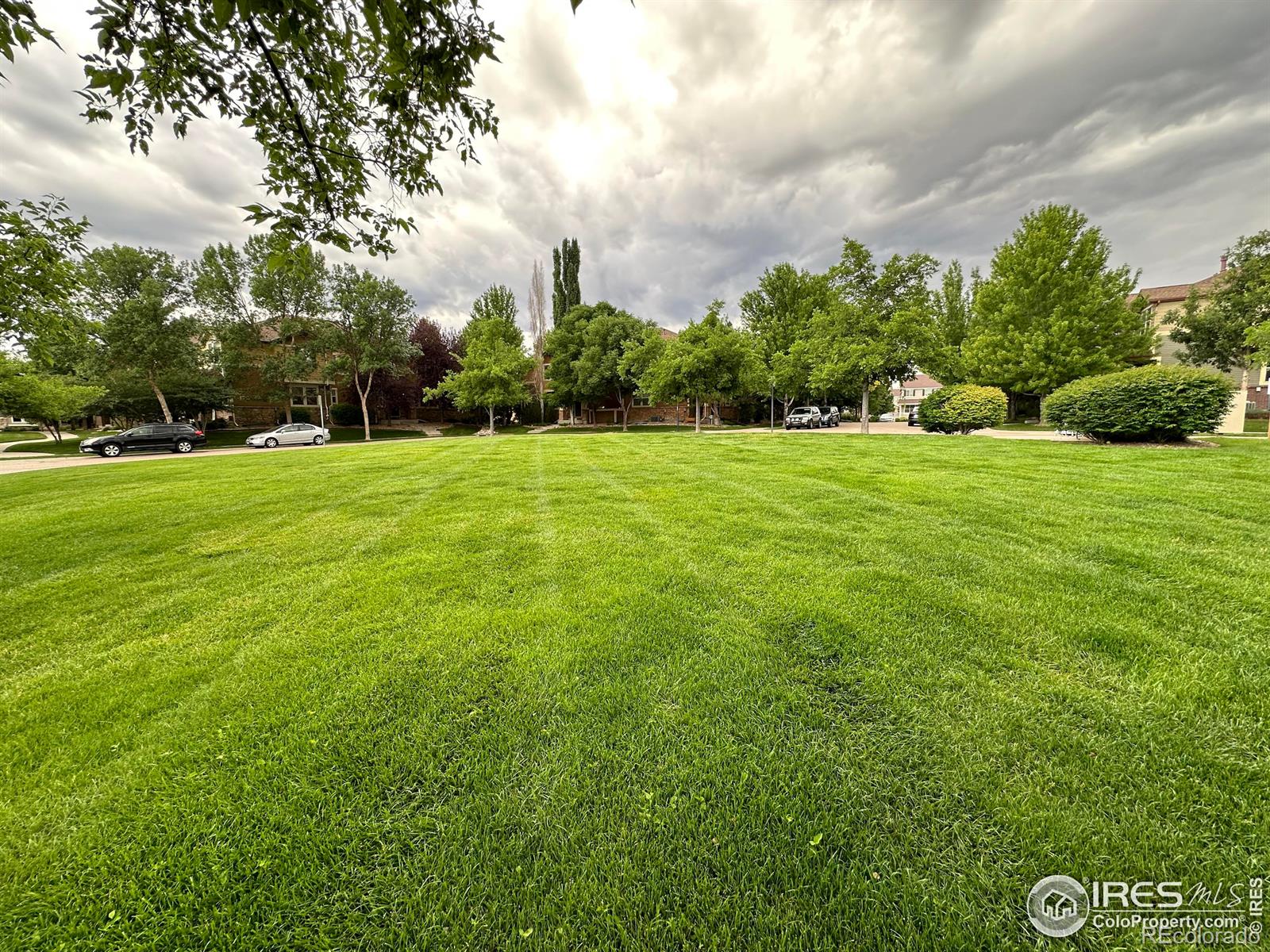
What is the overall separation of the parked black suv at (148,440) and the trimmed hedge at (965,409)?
117 feet

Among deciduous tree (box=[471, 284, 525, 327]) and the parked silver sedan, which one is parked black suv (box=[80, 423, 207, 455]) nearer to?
the parked silver sedan

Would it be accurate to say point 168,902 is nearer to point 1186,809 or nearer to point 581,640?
point 581,640

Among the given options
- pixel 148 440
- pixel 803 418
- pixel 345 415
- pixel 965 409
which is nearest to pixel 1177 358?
pixel 965 409

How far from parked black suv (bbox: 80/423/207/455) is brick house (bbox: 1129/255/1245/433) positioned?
148 ft

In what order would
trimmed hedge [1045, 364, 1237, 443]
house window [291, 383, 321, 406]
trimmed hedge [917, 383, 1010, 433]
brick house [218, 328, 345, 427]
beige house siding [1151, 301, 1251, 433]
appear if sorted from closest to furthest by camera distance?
trimmed hedge [1045, 364, 1237, 443] < beige house siding [1151, 301, 1251, 433] < trimmed hedge [917, 383, 1010, 433] < brick house [218, 328, 345, 427] < house window [291, 383, 321, 406]

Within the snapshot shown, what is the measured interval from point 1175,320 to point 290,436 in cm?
5290

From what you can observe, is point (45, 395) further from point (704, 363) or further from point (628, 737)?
point (628, 737)

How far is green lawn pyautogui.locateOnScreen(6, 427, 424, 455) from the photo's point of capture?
21719 millimetres

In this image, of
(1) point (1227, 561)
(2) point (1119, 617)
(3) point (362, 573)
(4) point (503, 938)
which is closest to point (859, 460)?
(1) point (1227, 561)

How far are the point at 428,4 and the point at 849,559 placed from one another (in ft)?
17.2

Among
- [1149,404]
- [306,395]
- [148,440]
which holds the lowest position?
[1149,404]

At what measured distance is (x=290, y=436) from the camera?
24.5 metres

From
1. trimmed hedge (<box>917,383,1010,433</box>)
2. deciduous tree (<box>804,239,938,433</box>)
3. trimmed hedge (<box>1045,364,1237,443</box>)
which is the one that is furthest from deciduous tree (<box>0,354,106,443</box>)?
trimmed hedge (<box>917,383,1010,433</box>)

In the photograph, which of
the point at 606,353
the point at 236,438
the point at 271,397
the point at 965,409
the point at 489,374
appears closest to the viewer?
the point at 965,409
